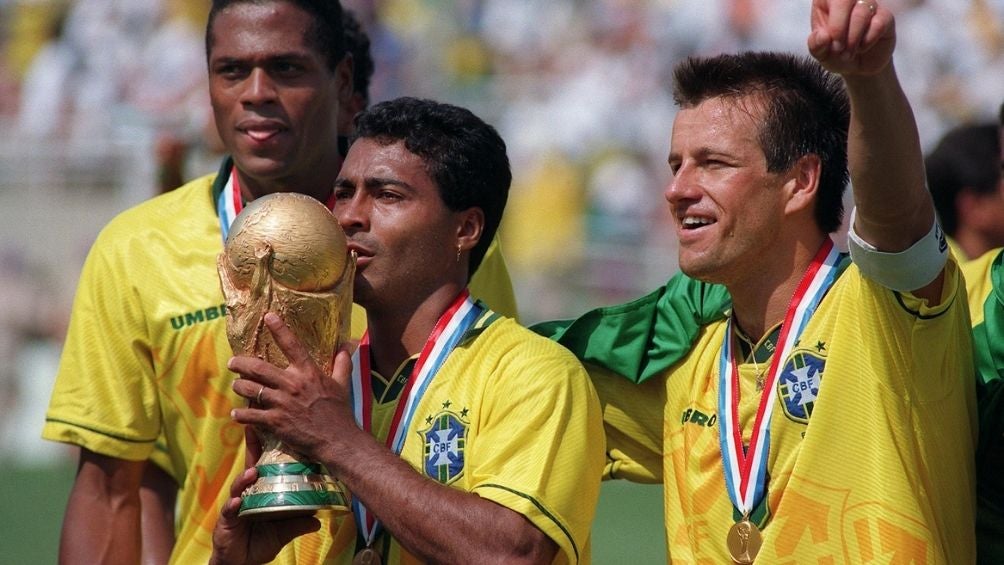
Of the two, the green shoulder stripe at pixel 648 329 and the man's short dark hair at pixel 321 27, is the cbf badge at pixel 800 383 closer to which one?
the green shoulder stripe at pixel 648 329

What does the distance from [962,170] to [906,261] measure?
333 cm

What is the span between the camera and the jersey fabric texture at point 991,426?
3486 mm

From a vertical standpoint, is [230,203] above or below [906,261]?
above

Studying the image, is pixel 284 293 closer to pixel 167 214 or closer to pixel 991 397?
pixel 167 214

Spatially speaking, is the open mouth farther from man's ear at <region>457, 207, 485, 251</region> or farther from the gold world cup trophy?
the gold world cup trophy

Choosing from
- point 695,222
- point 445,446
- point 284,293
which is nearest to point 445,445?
point 445,446

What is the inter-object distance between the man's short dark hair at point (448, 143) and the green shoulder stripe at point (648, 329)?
363 millimetres

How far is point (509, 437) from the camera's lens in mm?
3459

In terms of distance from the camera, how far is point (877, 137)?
117 inches

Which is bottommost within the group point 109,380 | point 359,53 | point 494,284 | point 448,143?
point 109,380

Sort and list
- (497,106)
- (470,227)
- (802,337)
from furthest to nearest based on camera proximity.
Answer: (497,106)
(470,227)
(802,337)

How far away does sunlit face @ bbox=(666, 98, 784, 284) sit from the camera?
362cm

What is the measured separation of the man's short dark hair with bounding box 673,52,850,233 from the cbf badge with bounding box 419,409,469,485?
98 centimetres

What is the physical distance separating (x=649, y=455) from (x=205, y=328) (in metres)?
1.32
